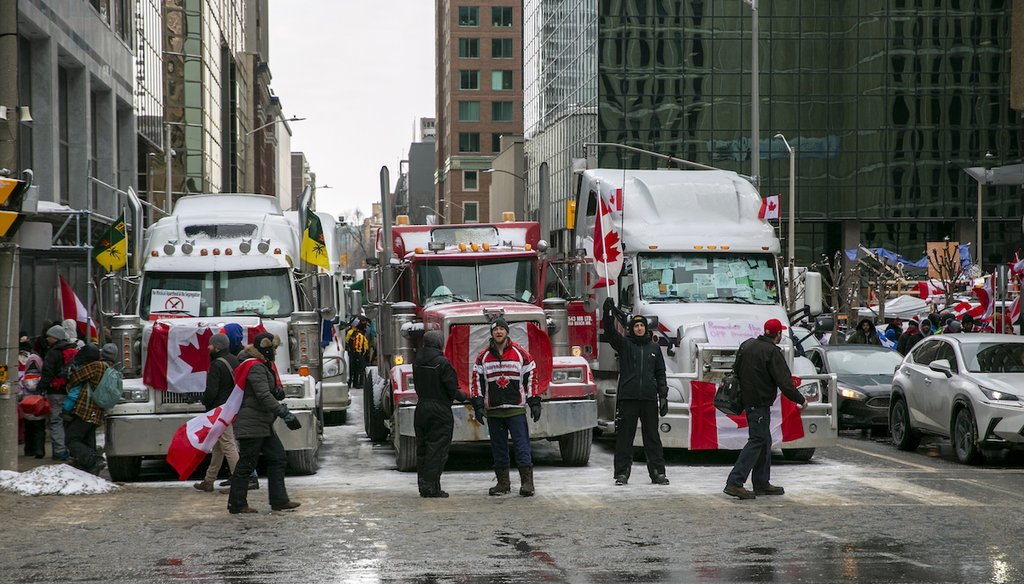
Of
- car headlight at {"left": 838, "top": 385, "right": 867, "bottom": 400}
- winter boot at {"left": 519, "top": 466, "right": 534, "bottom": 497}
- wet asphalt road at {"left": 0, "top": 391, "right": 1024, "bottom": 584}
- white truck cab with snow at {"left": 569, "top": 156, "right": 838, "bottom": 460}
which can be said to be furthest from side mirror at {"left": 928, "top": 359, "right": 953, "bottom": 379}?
winter boot at {"left": 519, "top": 466, "right": 534, "bottom": 497}

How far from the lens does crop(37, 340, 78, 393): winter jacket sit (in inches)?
727

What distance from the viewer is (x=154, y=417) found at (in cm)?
1595

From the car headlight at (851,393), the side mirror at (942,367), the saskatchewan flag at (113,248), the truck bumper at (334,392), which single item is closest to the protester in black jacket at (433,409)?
the side mirror at (942,367)

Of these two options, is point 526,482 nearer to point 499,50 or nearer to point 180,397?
point 180,397

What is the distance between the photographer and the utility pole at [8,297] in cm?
1497

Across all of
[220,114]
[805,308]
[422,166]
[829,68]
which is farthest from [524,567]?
[422,166]

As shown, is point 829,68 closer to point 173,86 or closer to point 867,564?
point 173,86

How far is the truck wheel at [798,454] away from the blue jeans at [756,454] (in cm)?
412

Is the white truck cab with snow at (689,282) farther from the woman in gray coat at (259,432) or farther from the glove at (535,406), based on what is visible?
the woman in gray coat at (259,432)

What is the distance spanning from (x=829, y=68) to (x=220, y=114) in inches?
1452

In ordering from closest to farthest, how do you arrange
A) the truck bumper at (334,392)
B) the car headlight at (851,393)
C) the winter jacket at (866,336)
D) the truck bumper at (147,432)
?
the truck bumper at (147,432)
the car headlight at (851,393)
the truck bumper at (334,392)
the winter jacket at (866,336)

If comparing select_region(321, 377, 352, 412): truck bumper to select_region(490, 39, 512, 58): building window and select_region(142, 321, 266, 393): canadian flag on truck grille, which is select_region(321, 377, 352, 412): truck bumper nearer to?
select_region(142, 321, 266, 393): canadian flag on truck grille

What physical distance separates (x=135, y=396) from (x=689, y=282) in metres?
7.58

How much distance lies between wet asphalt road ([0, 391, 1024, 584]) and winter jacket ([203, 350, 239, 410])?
1072mm
